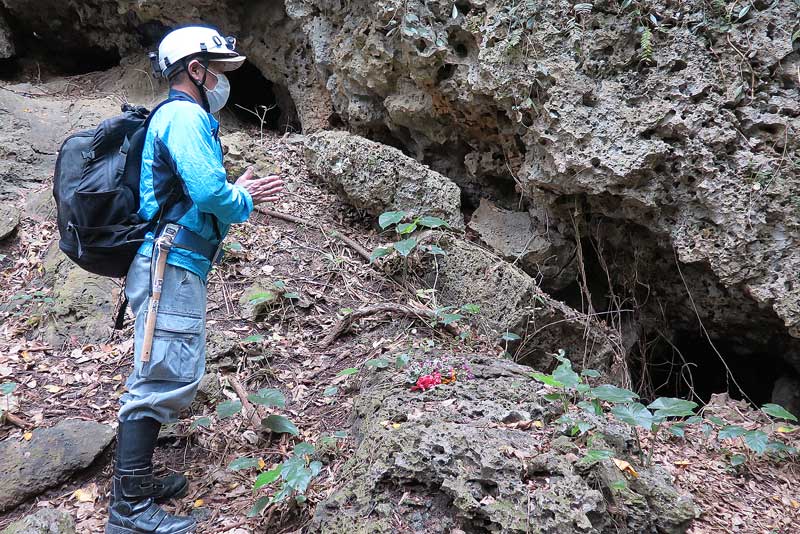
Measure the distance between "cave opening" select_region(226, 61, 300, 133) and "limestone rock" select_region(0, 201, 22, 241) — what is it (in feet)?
10.2

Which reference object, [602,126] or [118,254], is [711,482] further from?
[118,254]

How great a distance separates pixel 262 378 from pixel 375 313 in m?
0.90

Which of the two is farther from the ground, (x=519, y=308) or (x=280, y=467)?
(x=519, y=308)

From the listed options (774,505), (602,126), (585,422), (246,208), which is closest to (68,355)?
(246,208)

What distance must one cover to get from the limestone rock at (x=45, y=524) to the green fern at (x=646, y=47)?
457cm

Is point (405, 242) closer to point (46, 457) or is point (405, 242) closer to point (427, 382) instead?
point (427, 382)

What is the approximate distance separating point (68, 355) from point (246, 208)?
223cm

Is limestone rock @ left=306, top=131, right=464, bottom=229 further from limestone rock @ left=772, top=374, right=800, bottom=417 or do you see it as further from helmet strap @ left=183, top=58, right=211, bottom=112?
limestone rock @ left=772, top=374, right=800, bottom=417

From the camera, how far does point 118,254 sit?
239cm

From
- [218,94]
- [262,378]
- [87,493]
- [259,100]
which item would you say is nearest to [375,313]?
[262,378]

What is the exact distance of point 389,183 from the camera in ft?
15.9

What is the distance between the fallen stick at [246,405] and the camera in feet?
10.0

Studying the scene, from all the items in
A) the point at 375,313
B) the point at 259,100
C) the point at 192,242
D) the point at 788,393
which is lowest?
the point at 788,393

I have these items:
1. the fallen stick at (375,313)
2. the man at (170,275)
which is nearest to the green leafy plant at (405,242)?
the fallen stick at (375,313)
